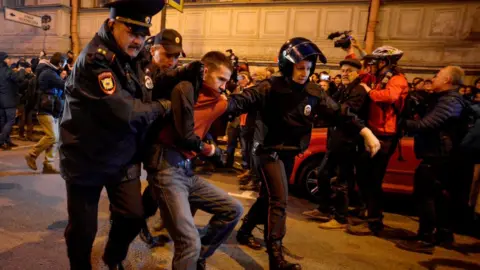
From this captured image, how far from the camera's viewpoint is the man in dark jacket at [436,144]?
3773mm

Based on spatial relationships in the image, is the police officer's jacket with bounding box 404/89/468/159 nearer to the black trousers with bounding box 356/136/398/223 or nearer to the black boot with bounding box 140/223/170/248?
the black trousers with bounding box 356/136/398/223

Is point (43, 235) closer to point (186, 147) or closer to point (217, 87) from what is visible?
point (186, 147)

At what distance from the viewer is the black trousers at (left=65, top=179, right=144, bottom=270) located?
226 cm

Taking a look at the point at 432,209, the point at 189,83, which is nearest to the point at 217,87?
the point at 189,83

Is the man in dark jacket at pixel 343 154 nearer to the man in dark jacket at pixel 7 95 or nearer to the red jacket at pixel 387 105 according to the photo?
the red jacket at pixel 387 105

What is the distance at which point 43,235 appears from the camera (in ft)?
11.8

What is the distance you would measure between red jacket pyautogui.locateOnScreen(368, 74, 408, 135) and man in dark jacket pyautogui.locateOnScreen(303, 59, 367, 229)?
0.12 meters

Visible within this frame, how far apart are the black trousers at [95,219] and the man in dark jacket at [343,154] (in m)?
2.59

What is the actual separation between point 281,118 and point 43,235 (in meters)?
2.70

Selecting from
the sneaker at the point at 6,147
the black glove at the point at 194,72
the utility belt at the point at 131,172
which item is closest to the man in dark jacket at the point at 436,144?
the black glove at the point at 194,72

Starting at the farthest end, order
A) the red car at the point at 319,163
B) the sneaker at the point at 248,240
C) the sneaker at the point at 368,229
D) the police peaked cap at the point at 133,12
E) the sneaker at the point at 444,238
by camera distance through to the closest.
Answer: the red car at the point at 319,163
the sneaker at the point at 368,229
the sneaker at the point at 444,238
the sneaker at the point at 248,240
the police peaked cap at the point at 133,12

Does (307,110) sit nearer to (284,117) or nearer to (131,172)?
(284,117)

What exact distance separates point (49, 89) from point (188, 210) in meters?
4.58

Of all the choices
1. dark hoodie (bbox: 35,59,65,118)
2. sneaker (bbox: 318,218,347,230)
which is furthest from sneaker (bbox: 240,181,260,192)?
dark hoodie (bbox: 35,59,65,118)
